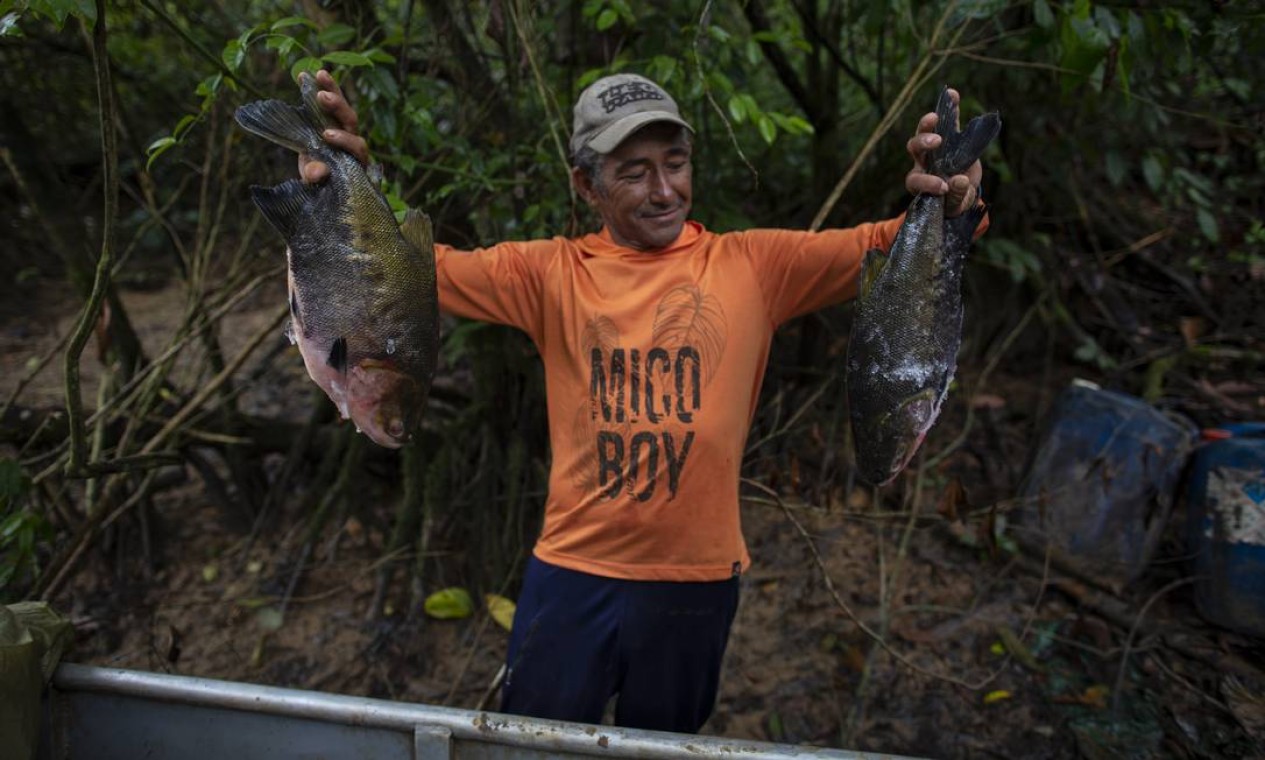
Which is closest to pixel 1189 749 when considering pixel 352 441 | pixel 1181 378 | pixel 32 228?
pixel 1181 378

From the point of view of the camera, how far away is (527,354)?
3861 mm

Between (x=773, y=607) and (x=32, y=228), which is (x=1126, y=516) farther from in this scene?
(x=32, y=228)

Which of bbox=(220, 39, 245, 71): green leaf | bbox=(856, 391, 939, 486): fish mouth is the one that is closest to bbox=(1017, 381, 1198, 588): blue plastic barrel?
bbox=(856, 391, 939, 486): fish mouth

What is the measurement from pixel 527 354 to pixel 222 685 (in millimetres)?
2070

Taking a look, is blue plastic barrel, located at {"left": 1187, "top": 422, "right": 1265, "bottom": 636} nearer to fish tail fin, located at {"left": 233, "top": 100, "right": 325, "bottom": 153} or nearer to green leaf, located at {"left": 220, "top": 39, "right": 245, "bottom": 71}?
fish tail fin, located at {"left": 233, "top": 100, "right": 325, "bottom": 153}

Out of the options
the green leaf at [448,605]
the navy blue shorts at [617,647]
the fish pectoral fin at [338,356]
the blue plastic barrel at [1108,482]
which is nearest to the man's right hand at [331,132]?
the fish pectoral fin at [338,356]

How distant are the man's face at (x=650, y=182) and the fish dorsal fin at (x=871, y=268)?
0.55m

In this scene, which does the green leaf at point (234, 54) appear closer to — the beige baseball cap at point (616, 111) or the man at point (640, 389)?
the man at point (640, 389)

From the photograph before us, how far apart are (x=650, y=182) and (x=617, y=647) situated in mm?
1305

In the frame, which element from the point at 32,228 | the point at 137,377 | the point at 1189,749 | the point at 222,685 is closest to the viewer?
the point at 222,685

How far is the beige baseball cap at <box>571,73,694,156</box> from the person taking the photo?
7.04 ft

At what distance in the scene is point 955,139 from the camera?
1854 millimetres

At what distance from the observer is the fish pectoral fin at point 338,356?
5.79 feet

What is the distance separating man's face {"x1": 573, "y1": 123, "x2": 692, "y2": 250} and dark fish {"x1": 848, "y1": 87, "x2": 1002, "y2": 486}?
58 cm
